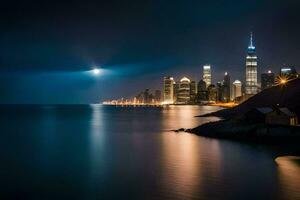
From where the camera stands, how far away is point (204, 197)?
24.0 meters

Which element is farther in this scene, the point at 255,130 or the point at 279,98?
the point at 279,98

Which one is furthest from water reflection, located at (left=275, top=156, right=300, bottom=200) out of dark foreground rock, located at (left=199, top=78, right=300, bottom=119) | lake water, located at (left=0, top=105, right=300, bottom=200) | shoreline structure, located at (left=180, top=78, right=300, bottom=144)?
dark foreground rock, located at (left=199, top=78, right=300, bottom=119)

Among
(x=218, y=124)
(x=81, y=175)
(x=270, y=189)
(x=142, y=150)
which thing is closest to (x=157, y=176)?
(x=81, y=175)

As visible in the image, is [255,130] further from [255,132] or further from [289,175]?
[289,175]

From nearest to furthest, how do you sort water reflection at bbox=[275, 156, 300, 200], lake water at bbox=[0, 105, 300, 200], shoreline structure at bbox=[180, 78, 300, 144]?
1. water reflection at bbox=[275, 156, 300, 200]
2. lake water at bbox=[0, 105, 300, 200]
3. shoreline structure at bbox=[180, 78, 300, 144]

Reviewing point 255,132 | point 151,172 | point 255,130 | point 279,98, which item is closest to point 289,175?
point 151,172

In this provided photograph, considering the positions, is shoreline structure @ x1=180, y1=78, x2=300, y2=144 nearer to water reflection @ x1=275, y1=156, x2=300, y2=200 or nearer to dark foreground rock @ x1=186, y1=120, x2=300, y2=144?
dark foreground rock @ x1=186, y1=120, x2=300, y2=144

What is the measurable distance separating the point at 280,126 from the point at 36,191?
117ft

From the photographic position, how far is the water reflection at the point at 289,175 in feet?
80.4

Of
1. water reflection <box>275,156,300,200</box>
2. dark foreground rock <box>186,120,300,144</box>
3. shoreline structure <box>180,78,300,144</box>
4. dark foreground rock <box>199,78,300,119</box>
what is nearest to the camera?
water reflection <box>275,156,300,200</box>

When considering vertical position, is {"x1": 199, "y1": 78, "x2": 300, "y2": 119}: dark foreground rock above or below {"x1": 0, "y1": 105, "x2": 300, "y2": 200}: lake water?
above

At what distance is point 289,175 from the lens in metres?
29.1

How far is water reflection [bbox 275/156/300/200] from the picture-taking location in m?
24.5

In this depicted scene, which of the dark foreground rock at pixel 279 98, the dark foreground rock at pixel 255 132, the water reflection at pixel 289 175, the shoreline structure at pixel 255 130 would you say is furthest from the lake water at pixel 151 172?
the dark foreground rock at pixel 279 98
